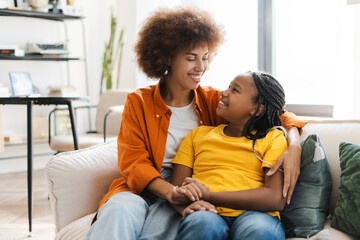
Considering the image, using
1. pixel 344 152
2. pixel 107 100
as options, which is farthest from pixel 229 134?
pixel 107 100

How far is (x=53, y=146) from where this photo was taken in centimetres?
327

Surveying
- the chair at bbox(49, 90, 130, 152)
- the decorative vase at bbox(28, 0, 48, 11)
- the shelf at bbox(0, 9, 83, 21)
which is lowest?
the chair at bbox(49, 90, 130, 152)

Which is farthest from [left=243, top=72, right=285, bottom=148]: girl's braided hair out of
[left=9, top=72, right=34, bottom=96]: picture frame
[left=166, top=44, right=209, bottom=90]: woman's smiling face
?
[left=9, top=72, right=34, bottom=96]: picture frame

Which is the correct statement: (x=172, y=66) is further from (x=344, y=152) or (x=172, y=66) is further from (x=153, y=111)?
(x=344, y=152)

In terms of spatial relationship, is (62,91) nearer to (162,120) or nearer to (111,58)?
(111,58)

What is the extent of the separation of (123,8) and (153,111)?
3288mm

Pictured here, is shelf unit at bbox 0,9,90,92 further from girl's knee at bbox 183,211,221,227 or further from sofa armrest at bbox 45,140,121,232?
girl's knee at bbox 183,211,221,227

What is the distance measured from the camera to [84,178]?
1646 millimetres

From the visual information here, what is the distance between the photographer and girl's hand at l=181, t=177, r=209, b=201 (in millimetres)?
1369

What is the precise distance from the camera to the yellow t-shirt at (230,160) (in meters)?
1.45

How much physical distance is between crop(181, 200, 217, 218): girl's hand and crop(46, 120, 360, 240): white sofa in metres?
0.39

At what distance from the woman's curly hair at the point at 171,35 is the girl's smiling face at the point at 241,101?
304 mm

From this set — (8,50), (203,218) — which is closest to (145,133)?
(203,218)

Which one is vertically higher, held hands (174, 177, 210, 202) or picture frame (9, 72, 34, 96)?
picture frame (9, 72, 34, 96)
